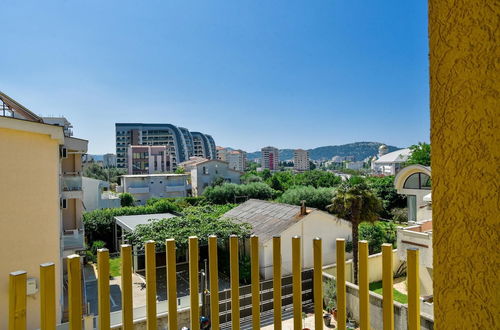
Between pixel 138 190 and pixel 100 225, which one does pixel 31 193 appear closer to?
pixel 100 225

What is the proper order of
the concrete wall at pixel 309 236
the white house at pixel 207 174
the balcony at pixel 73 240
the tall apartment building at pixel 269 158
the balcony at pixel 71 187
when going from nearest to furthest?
the balcony at pixel 73 240 → the concrete wall at pixel 309 236 → the balcony at pixel 71 187 → the white house at pixel 207 174 → the tall apartment building at pixel 269 158

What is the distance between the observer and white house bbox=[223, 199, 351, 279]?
11.4 m

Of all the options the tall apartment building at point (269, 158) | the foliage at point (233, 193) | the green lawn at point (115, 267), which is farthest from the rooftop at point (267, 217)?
the tall apartment building at point (269, 158)

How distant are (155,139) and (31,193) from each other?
86479 millimetres

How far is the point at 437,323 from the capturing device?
0.79 metres

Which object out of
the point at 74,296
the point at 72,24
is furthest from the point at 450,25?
the point at 72,24

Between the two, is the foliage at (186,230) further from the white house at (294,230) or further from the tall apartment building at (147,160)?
the tall apartment building at (147,160)

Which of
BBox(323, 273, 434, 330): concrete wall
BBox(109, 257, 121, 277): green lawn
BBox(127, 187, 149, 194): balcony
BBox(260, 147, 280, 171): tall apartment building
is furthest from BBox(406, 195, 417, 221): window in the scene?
BBox(260, 147, 280, 171): tall apartment building

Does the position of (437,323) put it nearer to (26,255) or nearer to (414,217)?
(26,255)

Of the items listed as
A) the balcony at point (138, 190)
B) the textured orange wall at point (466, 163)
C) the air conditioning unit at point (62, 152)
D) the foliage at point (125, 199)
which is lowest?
the foliage at point (125, 199)

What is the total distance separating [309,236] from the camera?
12906mm

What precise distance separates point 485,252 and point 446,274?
11 cm

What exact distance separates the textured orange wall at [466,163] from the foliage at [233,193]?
2889 cm

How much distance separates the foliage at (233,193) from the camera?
96.6 ft
